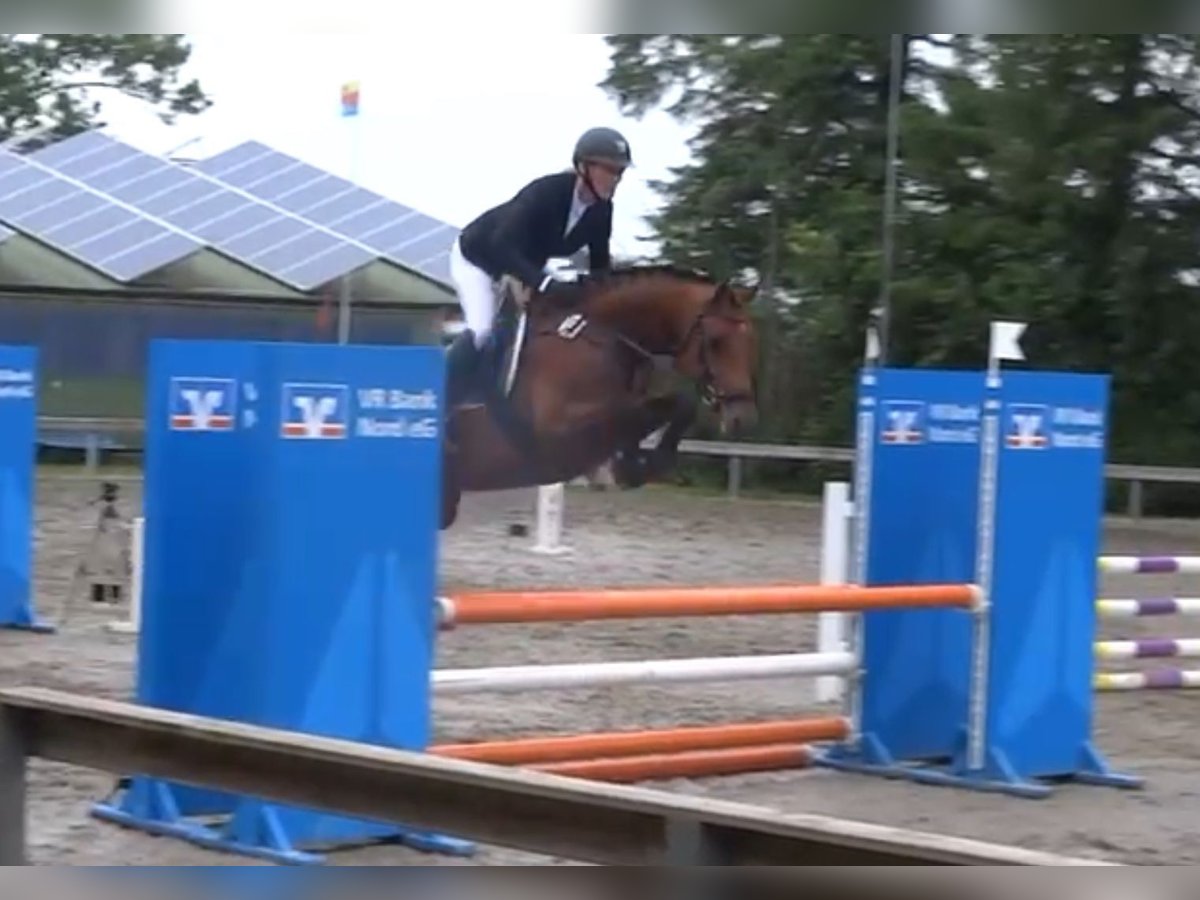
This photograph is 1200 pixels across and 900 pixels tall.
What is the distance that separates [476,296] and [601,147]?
77 cm

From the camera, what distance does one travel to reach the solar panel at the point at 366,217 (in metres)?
21.8

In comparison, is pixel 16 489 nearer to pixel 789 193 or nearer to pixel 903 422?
pixel 903 422

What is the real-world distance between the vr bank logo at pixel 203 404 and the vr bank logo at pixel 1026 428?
7.77ft

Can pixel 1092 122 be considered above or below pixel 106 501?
above

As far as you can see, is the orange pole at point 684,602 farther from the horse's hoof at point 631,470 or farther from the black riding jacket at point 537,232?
the black riding jacket at point 537,232

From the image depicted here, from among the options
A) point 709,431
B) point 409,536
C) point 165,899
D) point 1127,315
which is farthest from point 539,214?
point 1127,315

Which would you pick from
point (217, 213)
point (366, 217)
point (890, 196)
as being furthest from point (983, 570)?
point (217, 213)

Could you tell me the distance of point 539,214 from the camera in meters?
8.83

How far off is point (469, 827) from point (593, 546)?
11.2m

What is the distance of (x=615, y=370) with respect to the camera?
8.88 m

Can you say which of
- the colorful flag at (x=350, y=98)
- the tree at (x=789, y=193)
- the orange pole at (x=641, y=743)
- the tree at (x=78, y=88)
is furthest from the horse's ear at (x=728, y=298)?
the tree at (x=78, y=88)

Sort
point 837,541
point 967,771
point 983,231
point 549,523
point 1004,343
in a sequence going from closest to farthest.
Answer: point 967,771
point 1004,343
point 837,541
point 549,523
point 983,231

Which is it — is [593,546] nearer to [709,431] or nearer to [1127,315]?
[709,431]

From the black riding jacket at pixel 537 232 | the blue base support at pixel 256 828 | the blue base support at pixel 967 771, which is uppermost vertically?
the black riding jacket at pixel 537 232
